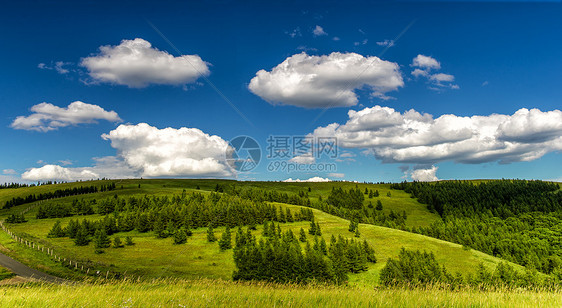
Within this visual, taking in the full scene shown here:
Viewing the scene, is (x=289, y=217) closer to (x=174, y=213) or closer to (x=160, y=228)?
(x=174, y=213)

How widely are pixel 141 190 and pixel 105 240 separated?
109 m

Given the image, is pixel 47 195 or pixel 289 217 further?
pixel 47 195

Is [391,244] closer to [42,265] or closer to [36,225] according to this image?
[42,265]

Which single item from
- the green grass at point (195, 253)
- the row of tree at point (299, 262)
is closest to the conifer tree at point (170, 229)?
the green grass at point (195, 253)

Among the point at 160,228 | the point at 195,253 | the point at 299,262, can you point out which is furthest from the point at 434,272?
the point at 160,228

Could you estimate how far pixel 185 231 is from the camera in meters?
104

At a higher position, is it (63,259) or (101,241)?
(101,241)

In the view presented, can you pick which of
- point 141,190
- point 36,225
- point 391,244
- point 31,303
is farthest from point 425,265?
point 141,190

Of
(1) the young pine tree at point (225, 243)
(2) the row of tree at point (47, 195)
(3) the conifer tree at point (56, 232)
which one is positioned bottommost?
(1) the young pine tree at point (225, 243)

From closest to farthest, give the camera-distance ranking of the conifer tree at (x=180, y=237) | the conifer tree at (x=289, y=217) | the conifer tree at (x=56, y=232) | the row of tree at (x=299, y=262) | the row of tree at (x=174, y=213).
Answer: the row of tree at (x=299, y=262) < the conifer tree at (x=56, y=232) < the conifer tree at (x=180, y=237) < the row of tree at (x=174, y=213) < the conifer tree at (x=289, y=217)

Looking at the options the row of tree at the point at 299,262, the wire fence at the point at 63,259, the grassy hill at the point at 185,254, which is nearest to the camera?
the wire fence at the point at 63,259

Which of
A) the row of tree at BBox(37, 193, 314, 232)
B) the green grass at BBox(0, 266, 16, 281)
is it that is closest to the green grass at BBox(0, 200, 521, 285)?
the row of tree at BBox(37, 193, 314, 232)

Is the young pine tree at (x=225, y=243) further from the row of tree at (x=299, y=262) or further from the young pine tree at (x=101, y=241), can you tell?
the young pine tree at (x=101, y=241)

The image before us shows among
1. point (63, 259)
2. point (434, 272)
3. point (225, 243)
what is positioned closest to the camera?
point (63, 259)
